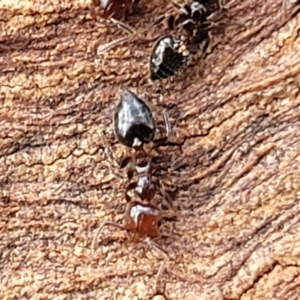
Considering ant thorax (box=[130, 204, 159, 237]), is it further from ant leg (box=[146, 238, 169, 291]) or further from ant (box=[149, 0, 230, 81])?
ant (box=[149, 0, 230, 81])

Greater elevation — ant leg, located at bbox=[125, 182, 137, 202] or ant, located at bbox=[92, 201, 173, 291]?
ant leg, located at bbox=[125, 182, 137, 202]

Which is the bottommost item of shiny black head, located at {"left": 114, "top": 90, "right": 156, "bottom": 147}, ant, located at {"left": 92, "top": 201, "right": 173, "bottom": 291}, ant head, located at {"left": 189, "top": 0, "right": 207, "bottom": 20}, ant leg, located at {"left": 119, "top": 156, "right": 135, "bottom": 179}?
ant, located at {"left": 92, "top": 201, "right": 173, "bottom": 291}

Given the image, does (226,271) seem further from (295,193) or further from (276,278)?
(295,193)

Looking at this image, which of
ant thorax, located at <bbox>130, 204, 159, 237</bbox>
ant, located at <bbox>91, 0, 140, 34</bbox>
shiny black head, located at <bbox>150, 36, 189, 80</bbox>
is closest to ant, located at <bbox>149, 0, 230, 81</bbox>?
shiny black head, located at <bbox>150, 36, 189, 80</bbox>

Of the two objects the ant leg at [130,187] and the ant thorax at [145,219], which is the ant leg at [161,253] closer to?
the ant thorax at [145,219]

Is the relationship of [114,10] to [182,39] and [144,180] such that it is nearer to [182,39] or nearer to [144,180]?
[182,39]

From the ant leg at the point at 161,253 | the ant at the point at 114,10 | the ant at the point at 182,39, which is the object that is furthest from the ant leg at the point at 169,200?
the ant at the point at 114,10

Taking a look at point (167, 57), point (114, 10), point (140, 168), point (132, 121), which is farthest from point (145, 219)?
point (114, 10)

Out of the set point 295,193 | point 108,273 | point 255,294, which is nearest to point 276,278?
point 255,294

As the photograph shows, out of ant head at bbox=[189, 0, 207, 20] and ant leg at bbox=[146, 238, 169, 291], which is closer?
ant leg at bbox=[146, 238, 169, 291]
